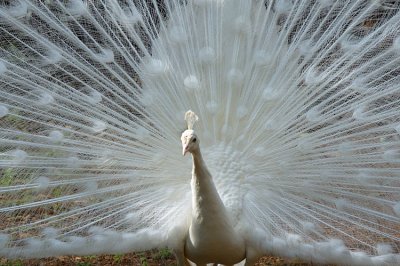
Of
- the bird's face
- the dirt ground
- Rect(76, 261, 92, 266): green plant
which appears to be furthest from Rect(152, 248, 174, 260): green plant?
the bird's face

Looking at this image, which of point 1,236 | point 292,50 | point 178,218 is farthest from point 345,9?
point 1,236

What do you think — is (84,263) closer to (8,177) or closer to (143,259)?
(143,259)

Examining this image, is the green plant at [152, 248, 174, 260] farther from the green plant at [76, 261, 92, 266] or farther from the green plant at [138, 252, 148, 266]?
the green plant at [76, 261, 92, 266]

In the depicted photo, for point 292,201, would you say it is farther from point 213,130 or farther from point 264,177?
point 213,130

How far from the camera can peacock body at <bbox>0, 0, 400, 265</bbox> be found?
3342mm

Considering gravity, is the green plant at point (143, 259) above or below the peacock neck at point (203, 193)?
below

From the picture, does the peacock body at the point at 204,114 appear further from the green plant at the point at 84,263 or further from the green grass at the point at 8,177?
the green plant at the point at 84,263

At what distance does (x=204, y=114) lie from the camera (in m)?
3.49

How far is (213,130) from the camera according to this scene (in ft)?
11.4

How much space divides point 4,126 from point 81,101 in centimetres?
41

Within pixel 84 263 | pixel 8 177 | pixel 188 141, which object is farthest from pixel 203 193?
pixel 84 263

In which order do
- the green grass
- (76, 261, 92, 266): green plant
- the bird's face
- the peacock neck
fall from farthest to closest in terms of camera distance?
(76, 261, 92, 266): green plant → the green grass → the peacock neck → the bird's face

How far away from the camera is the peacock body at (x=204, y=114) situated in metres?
3.34

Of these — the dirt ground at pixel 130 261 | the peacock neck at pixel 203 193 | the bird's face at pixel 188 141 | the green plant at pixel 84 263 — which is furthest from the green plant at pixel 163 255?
the bird's face at pixel 188 141
